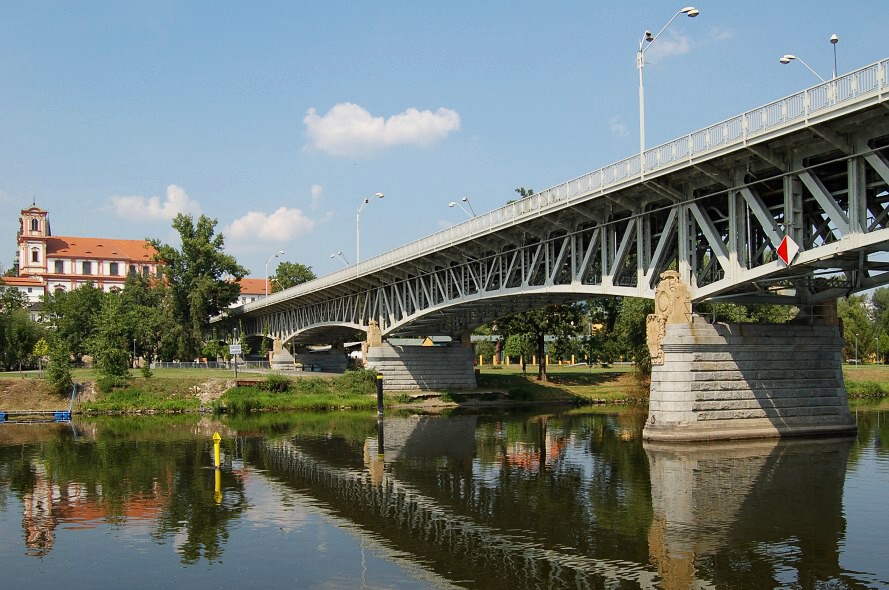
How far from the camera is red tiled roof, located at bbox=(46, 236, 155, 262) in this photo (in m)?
154

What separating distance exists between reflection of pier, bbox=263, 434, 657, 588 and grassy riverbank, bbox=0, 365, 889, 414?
33.1 m

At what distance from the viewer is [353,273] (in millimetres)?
74375

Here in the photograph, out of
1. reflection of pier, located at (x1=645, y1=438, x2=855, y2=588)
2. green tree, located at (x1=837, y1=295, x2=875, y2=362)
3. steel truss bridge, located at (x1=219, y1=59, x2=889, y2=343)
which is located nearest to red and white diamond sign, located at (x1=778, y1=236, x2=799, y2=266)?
steel truss bridge, located at (x1=219, y1=59, x2=889, y2=343)

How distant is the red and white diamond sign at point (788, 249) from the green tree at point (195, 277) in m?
79.6

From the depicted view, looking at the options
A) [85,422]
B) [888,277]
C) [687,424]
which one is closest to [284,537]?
[687,424]

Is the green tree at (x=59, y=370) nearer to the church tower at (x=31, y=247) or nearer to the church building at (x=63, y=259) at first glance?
the church building at (x=63, y=259)

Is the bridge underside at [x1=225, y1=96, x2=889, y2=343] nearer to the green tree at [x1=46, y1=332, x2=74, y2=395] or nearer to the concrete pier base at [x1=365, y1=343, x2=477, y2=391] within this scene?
the concrete pier base at [x1=365, y1=343, x2=477, y2=391]

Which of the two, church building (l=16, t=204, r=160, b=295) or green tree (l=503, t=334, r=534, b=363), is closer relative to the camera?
green tree (l=503, t=334, r=534, b=363)

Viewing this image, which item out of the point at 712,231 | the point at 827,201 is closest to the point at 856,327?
the point at 712,231

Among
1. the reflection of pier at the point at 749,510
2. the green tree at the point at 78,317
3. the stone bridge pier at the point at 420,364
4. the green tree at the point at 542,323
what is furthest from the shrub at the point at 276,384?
the reflection of pier at the point at 749,510

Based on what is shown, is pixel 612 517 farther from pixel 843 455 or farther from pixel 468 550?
pixel 843 455

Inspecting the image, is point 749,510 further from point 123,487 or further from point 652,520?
point 123,487

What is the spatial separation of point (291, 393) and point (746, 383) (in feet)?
140

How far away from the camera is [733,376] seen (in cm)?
3747
